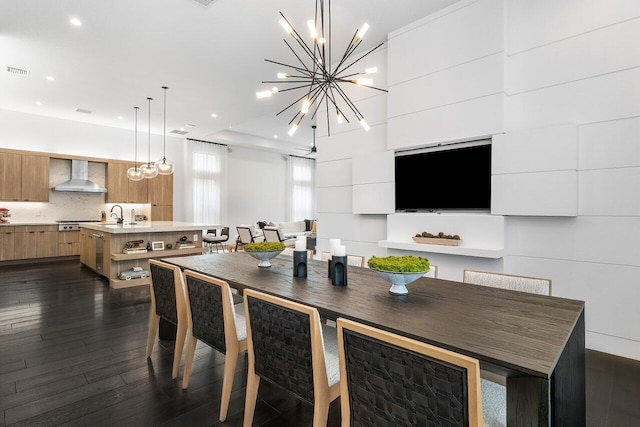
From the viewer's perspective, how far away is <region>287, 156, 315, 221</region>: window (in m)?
12.1

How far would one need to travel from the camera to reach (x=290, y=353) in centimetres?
148

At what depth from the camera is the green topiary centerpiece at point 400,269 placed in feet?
5.60

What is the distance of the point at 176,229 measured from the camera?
5.38m

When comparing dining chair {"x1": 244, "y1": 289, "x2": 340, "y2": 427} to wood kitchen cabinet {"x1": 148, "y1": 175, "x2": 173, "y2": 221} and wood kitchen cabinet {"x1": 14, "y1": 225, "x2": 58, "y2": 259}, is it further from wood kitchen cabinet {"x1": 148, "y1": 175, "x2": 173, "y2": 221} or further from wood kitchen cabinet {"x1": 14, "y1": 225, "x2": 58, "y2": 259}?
wood kitchen cabinet {"x1": 148, "y1": 175, "x2": 173, "y2": 221}

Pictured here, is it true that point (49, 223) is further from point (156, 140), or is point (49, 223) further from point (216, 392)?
point (216, 392)

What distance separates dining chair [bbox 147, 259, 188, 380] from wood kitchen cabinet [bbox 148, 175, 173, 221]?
6889 mm

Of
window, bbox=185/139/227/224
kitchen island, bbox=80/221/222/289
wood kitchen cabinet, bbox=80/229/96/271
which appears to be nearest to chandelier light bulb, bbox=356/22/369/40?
kitchen island, bbox=80/221/222/289

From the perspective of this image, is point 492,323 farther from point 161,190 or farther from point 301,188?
point 301,188

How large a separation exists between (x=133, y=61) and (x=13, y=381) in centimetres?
431

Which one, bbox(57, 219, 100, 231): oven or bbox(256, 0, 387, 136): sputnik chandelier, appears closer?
bbox(256, 0, 387, 136): sputnik chandelier

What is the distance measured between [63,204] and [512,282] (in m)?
9.46

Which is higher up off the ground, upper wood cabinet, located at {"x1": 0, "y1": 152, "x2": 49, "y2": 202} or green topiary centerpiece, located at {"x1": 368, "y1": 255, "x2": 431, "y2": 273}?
upper wood cabinet, located at {"x1": 0, "y1": 152, "x2": 49, "y2": 202}

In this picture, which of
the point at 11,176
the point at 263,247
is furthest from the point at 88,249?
the point at 263,247

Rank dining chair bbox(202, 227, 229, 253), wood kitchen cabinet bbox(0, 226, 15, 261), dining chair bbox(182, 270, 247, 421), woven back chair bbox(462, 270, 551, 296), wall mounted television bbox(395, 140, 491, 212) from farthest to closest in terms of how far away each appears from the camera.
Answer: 1. dining chair bbox(202, 227, 229, 253)
2. wood kitchen cabinet bbox(0, 226, 15, 261)
3. wall mounted television bbox(395, 140, 491, 212)
4. woven back chair bbox(462, 270, 551, 296)
5. dining chair bbox(182, 270, 247, 421)
